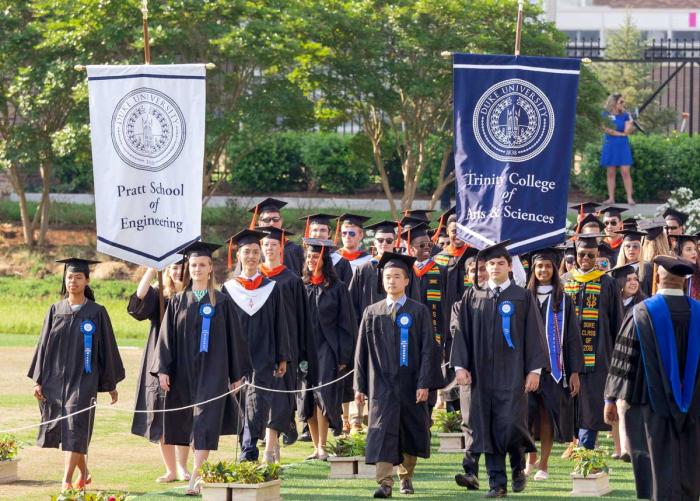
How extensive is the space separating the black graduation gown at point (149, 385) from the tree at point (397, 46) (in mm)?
12074

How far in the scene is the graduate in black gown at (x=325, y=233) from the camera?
13914 millimetres

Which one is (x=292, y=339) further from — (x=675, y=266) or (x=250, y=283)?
(x=675, y=266)

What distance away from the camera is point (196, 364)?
11.5 meters

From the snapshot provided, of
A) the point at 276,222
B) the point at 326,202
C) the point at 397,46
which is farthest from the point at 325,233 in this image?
the point at 326,202

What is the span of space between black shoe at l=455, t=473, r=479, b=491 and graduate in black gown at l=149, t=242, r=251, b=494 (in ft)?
5.62

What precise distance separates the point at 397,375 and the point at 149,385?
193 centimetres

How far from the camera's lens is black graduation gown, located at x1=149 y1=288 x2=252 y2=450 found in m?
11.4

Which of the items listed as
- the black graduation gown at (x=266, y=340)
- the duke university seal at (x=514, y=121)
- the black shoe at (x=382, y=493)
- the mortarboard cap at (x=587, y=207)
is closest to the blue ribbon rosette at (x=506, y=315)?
the duke university seal at (x=514, y=121)

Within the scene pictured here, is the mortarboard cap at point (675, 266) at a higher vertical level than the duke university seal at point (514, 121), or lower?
lower

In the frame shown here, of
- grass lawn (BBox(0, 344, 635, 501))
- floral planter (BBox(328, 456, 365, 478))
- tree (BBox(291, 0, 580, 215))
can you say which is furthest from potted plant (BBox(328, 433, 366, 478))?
tree (BBox(291, 0, 580, 215))

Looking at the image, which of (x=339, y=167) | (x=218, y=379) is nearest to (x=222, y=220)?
(x=339, y=167)

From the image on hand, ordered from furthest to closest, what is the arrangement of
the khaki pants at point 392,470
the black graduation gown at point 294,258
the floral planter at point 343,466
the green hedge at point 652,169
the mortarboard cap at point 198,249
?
the green hedge at point 652,169 → the black graduation gown at point 294,258 → the floral planter at point 343,466 → the mortarboard cap at point 198,249 → the khaki pants at point 392,470

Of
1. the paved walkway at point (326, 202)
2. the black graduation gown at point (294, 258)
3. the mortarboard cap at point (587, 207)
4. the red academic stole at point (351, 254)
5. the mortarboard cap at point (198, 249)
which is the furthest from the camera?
the paved walkway at point (326, 202)

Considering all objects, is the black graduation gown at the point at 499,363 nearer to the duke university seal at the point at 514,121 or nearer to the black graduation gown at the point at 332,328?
the duke university seal at the point at 514,121
